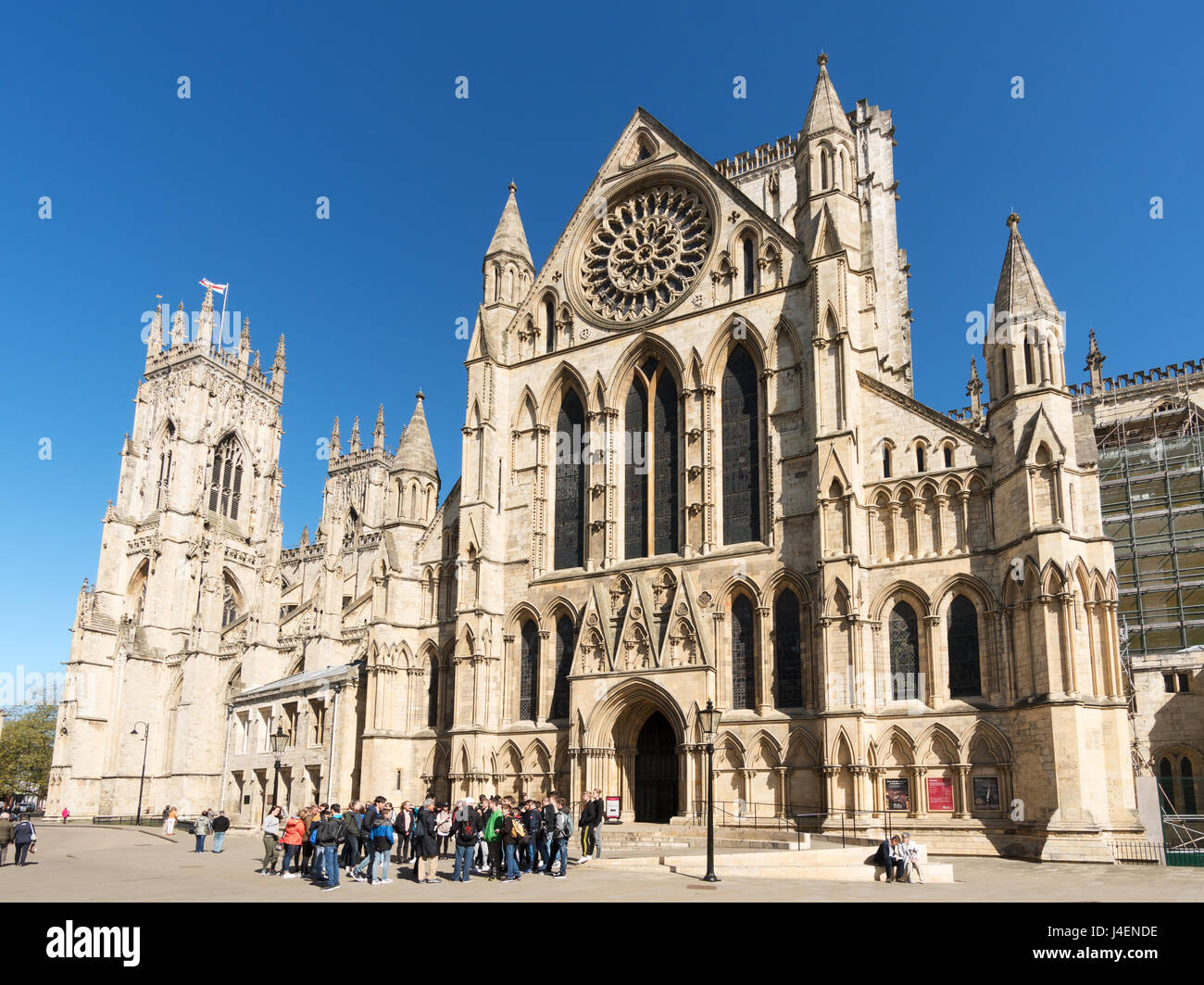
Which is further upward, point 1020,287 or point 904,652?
point 1020,287

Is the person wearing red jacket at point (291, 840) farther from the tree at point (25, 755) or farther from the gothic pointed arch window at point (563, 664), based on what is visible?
the tree at point (25, 755)

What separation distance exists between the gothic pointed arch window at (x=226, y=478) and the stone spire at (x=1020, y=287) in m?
62.2

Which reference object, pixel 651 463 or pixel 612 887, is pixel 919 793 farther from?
pixel 651 463

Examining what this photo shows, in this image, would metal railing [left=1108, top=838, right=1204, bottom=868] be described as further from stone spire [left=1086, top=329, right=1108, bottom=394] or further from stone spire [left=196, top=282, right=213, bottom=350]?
stone spire [left=196, top=282, right=213, bottom=350]

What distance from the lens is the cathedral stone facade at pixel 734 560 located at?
80.0 ft

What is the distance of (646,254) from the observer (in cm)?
3438

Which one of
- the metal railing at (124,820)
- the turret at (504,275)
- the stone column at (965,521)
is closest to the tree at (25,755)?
the metal railing at (124,820)

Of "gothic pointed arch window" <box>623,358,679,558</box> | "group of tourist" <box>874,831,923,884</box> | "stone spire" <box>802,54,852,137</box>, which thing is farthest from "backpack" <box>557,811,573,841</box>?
"stone spire" <box>802,54,852,137</box>

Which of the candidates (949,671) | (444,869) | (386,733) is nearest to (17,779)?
(386,733)

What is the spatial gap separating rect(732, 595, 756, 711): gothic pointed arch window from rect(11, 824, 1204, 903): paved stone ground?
7.10 meters

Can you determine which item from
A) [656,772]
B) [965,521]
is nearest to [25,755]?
[656,772]

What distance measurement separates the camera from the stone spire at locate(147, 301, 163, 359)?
7794cm

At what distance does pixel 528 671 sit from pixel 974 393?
32699 mm
